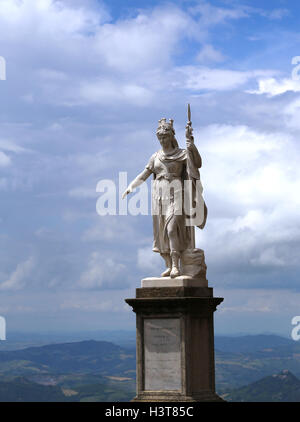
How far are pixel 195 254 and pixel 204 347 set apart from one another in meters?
2.29

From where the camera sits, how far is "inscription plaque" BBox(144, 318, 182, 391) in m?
22.8

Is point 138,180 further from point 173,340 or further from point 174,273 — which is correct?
point 173,340

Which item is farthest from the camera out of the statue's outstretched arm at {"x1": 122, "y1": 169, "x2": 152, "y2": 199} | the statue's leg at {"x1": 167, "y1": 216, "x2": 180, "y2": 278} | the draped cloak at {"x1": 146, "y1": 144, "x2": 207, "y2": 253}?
the statue's outstretched arm at {"x1": 122, "y1": 169, "x2": 152, "y2": 199}

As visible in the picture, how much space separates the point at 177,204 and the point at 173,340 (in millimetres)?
3367

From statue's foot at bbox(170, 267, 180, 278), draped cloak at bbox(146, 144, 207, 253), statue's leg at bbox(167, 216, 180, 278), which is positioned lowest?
statue's foot at bbox(170, 267, 180, 278)

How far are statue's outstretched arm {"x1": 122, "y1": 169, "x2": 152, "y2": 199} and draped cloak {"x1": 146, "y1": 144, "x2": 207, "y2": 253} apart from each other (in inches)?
18.7

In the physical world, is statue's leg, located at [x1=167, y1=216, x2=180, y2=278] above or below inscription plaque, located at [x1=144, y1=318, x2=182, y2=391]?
above

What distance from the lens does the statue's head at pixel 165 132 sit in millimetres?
24031

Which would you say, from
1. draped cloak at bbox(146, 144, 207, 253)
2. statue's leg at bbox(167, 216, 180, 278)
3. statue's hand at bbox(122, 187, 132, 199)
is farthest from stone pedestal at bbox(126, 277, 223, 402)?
statue's hand at bbox(122, 187, 132, 199)

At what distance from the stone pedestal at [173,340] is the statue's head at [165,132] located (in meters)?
3.57

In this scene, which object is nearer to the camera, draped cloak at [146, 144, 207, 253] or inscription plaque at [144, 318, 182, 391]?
inscription plaque at [144, 318, 182, 391]

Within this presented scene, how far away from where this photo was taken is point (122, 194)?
2478 centimetres

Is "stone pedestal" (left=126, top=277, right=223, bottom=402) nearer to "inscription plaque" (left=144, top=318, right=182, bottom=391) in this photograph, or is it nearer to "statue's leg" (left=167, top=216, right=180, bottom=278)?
"inscription plaque" (left=144, top=318, right=182, bottom=391)
